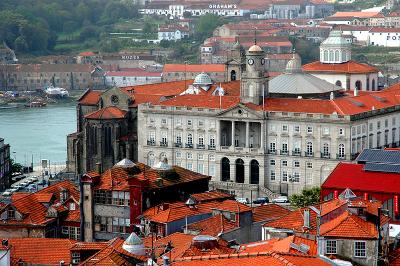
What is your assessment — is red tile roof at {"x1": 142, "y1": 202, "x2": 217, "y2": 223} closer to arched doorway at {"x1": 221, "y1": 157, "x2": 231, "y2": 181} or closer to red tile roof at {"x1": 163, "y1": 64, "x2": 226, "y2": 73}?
arched doorway at {"x1": 221, "y1": 157, "x2": 231, "y2": 181}

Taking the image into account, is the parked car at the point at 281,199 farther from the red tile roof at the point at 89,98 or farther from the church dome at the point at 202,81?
the red tile roof at the point at 89,98

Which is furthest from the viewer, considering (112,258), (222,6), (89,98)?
(222,6)

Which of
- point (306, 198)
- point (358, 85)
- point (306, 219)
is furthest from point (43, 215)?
point (358, 85)

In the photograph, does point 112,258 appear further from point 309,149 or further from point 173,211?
point 309,149

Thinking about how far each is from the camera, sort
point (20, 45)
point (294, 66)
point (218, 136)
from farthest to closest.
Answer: point (20, 45) < point (294, 66) < point (218, 136)

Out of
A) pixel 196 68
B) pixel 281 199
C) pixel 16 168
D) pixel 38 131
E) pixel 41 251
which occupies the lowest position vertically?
pixel 38 131

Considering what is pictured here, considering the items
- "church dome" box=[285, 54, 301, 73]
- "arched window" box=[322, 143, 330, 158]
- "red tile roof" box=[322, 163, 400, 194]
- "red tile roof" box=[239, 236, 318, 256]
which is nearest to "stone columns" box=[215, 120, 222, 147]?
"arched window" box=[322, 143, 330, 158]

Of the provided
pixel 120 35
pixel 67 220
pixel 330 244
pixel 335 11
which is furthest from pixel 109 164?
pixel 335 11

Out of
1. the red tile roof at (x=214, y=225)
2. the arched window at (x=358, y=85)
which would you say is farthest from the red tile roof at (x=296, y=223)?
the arched window at (x=358, y=85)
